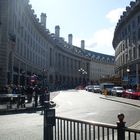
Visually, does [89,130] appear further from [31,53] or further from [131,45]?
[31,53]

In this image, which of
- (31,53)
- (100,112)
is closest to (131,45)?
(31,53)

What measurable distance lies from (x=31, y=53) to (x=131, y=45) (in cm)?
2033

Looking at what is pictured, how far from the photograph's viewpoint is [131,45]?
73.1 m

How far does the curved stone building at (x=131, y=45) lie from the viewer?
68000 millimetres

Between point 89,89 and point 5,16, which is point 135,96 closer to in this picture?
point 5,16

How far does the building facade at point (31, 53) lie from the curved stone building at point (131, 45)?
1677cm

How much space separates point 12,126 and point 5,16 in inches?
1248

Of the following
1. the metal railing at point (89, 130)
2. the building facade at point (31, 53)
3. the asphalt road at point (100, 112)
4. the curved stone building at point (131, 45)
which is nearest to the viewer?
the metal railing at point (89, 130)

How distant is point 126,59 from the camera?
258 feet

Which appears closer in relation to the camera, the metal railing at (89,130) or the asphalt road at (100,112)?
the metal railing at (89,130)

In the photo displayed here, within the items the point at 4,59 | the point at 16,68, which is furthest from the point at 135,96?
the point at 16,68

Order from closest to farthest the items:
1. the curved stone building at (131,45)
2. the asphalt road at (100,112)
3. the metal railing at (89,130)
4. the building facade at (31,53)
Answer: the metal railing at (89,130), the asphalt road at (100,112), the building facade at (31,53), the curved stone building at (131,45)

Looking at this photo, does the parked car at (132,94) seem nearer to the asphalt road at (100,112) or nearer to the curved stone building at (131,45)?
the curved stone building at (131,45)

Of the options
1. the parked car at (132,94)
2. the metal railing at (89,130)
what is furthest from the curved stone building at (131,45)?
the metal railing at (89,130)
